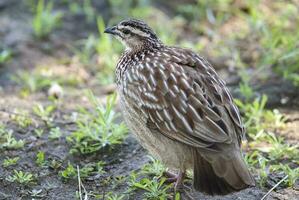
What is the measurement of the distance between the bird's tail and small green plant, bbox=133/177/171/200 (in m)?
0.49

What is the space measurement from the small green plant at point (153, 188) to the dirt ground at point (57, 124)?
0.32 ft

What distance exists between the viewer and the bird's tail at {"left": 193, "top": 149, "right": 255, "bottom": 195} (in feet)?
15.1

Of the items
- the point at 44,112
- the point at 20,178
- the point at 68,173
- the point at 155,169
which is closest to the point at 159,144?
the point at 155,169

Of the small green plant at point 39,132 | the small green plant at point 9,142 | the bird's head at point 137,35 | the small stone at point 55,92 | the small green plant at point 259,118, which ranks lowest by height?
the small green plant at point 9,142

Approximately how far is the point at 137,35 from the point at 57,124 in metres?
1.32

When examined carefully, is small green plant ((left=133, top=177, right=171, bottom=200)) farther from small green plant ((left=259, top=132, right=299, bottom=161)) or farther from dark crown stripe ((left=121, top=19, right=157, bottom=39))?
dark crown stripe ((left=121, top=19, right=157, bottom=39))

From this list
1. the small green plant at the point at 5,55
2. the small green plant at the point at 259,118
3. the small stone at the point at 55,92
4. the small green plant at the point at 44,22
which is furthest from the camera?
the small green plant at the point at 44,22

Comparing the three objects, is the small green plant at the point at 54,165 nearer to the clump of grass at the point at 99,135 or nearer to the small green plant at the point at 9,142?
the clump of grass at the point at 99,135

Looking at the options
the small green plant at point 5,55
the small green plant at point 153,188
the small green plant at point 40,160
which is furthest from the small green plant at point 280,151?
the small green plant at point 5,55

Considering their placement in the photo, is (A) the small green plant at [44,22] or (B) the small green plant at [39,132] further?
(A) the small green plant at [44,22]

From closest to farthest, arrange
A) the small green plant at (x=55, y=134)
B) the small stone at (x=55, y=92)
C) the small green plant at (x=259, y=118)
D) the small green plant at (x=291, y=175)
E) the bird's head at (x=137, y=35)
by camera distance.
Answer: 1. the small green plant at (x=291, y=175)
2. the bird's head at (x=137, y=35)
3. the small green plant at (x=55, y=134)
4. the small green plant at (x=259, y=118)
5. the small stone at (x=55, y=92)

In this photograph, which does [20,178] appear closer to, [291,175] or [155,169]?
[155,169]

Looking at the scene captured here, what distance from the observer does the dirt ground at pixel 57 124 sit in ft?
17.3

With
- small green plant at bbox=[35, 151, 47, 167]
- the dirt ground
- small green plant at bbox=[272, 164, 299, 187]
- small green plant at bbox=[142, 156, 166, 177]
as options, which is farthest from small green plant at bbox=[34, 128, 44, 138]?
small green plant at bbox=[272, 164, 299, 187]
